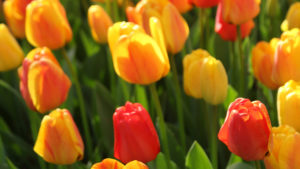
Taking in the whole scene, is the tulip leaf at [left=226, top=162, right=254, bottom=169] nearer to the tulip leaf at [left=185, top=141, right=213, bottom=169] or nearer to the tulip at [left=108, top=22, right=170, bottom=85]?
the tulip leaf at [left=185, top=141, right=213, bottom=169]

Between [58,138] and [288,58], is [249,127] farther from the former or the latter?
[58,138]

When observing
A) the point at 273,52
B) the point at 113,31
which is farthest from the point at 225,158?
the point at 113,31

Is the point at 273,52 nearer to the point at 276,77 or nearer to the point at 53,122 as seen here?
the point at 276,77

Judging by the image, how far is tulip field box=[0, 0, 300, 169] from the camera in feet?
3.55

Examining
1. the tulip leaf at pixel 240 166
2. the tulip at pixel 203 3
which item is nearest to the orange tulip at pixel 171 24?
the tulip at pixel 203 3

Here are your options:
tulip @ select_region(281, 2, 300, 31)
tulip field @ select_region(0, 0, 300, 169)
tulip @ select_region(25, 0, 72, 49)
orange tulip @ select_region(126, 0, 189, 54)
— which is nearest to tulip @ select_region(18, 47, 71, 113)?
tulip field @ select_region(0, 0, 300, 169)

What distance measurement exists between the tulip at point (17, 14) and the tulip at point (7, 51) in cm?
16

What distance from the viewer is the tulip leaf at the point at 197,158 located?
1.29 meters

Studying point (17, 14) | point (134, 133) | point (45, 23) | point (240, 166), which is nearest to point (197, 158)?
point (240, 166)

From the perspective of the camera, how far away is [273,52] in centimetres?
140

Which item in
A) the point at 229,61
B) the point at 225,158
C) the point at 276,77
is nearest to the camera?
the point at 276,77

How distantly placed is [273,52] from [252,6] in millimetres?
151

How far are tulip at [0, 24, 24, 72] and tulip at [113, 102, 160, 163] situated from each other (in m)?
0.59

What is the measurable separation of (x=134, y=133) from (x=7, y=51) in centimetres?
63
